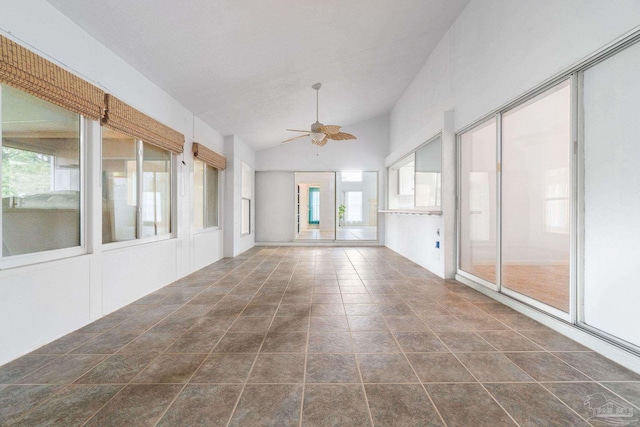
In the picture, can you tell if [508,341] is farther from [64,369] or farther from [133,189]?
[133,189]

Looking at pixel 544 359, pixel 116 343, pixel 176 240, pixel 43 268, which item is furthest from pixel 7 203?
pixel 544 359

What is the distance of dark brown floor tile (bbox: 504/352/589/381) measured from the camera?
5.94ft

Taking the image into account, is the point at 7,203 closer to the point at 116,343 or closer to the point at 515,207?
the point at 116,343

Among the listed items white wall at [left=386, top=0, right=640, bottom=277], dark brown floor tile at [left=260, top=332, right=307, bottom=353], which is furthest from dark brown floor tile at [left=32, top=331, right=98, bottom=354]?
white wall at [left=386, top=0, right=640, bottom=277]

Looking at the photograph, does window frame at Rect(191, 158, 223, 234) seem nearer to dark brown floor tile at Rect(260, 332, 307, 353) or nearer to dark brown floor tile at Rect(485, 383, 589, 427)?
dark brown floor tile at Rect(260, 332, 307, 353)

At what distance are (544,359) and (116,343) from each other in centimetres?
314

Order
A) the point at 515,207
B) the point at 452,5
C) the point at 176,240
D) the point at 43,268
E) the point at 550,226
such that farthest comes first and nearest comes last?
the point at 176,240 < the point at 452,5 < the point at 515,207 < the point at 550,226 < the point at 43,268

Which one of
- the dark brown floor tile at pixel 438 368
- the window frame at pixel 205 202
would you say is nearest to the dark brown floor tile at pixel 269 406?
the dark brown floor tile at pixel 438 368

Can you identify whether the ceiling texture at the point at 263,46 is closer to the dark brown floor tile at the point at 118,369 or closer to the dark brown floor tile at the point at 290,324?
the dark brown floor tile at the point at 118,369

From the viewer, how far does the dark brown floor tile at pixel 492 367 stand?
5.93ft

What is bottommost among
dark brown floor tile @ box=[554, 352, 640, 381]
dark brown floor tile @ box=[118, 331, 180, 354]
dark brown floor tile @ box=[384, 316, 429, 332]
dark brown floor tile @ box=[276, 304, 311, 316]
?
dark brown floor tile @ box=[118, 331, 180, 354]

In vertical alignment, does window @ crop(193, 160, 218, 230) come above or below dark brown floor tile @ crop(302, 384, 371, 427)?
above

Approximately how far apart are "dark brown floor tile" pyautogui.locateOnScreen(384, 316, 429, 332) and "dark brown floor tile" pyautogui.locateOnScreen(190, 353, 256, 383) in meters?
1.25

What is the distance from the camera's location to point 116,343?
7.54ft
